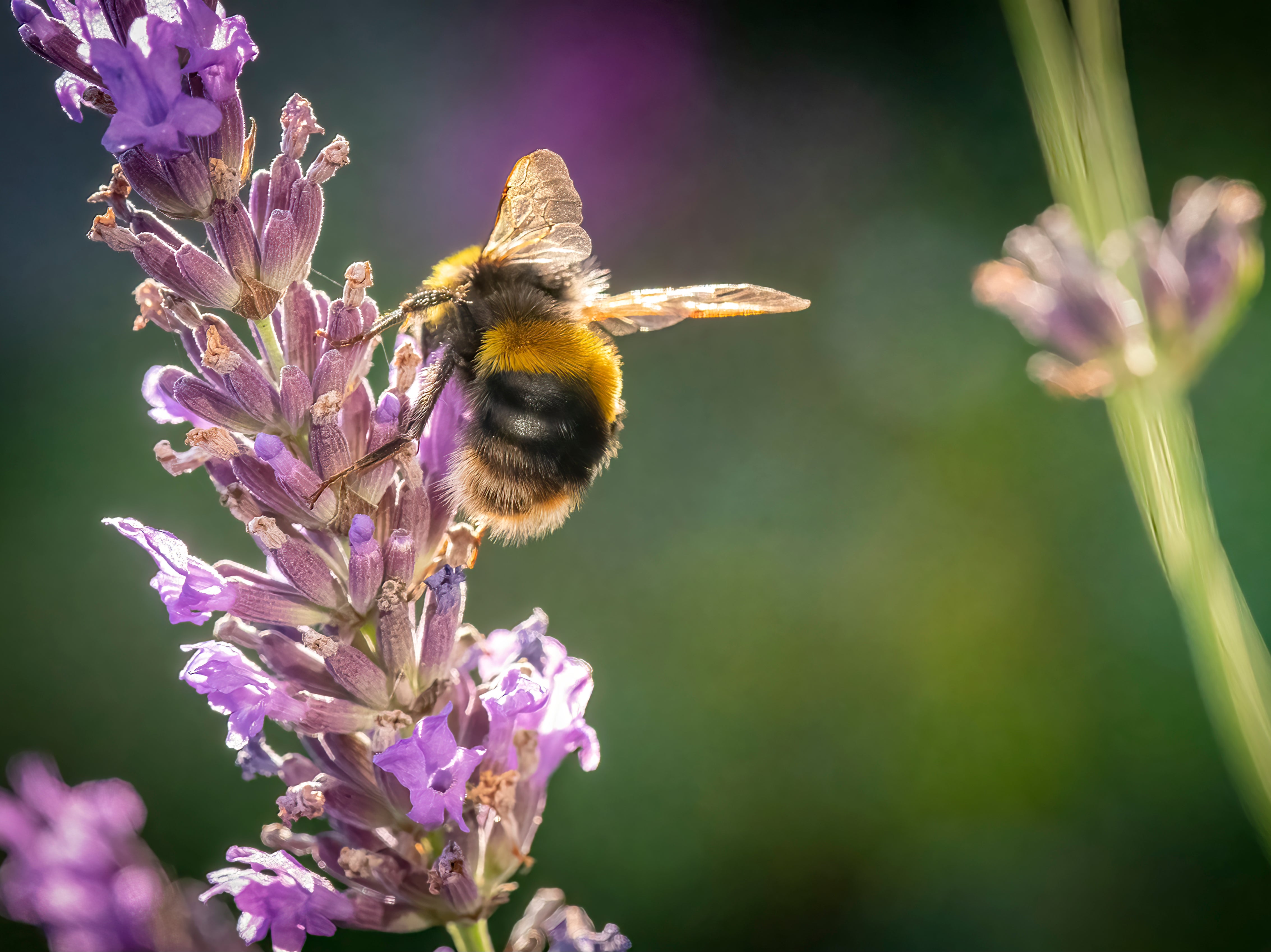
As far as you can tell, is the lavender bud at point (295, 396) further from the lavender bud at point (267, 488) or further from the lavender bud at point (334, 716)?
the lavender bud at point (334, 716)

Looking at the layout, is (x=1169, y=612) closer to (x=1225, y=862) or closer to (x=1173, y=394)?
(x=1225, y=862)

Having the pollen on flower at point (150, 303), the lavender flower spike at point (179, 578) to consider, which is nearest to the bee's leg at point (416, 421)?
the lavender flower spike at point (179, 578)

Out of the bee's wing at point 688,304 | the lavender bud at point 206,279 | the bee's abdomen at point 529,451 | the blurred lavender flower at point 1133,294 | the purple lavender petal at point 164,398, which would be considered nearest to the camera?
the lavender bud at point 206,279

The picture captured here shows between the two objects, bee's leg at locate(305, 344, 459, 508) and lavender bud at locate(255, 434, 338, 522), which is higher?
bee's leg at locate(305, 344, 459, 508)

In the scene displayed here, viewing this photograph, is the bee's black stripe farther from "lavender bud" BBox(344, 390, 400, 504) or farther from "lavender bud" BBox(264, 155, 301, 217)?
"lavender bud" BBox(264, 155, 301, 217)

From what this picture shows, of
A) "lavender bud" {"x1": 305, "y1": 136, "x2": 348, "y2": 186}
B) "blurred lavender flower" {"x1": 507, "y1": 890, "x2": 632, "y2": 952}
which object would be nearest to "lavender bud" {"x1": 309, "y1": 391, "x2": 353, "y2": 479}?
"lavender bud" {"x1": 305, "y1": 136, "x2": 348, "y2": 186}

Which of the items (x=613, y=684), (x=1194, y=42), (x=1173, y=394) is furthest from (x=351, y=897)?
(x=1194, y=42)
